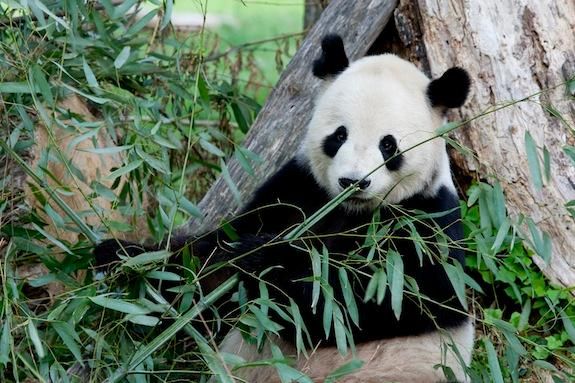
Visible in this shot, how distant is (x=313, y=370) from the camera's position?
11.7ft

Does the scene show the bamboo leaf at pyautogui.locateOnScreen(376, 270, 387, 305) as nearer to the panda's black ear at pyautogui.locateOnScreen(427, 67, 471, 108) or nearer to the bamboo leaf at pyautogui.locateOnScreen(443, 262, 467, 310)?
the bamboo leaf at pyautogui.locateOnScreen(443, 262, 467, 310)

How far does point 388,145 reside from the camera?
3494 millimetres

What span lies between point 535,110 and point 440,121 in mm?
675

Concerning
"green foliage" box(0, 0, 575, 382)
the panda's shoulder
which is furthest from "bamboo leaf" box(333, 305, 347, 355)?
the panda's shoulder

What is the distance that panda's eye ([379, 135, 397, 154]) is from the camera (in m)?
3.48

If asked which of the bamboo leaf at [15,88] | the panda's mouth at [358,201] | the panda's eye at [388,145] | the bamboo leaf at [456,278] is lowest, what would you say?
the bamboo leaf at [456,278]

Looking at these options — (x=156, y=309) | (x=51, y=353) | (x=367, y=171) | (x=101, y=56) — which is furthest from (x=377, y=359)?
(x=101, y=56)

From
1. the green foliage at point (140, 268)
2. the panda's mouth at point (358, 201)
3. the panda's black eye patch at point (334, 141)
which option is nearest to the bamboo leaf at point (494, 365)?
the green foliage at point (140, 268)

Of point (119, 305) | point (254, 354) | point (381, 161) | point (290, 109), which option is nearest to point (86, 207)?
point (290, 109)

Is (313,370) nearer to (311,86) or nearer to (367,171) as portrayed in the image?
(367,171)

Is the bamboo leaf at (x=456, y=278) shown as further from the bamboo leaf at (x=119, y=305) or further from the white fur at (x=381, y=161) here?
the bamboo leaf at (x=119, y=305)

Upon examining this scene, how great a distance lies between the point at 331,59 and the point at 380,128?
1.67 feet

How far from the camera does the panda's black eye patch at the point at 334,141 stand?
355cm

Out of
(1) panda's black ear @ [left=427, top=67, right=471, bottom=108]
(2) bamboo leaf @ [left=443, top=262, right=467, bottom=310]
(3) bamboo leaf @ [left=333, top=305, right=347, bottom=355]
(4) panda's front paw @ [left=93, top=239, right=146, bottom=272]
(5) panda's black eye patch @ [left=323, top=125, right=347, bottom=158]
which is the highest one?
(1) panda's black ear @ [left=427, top=67, right=471, bottom=108]
